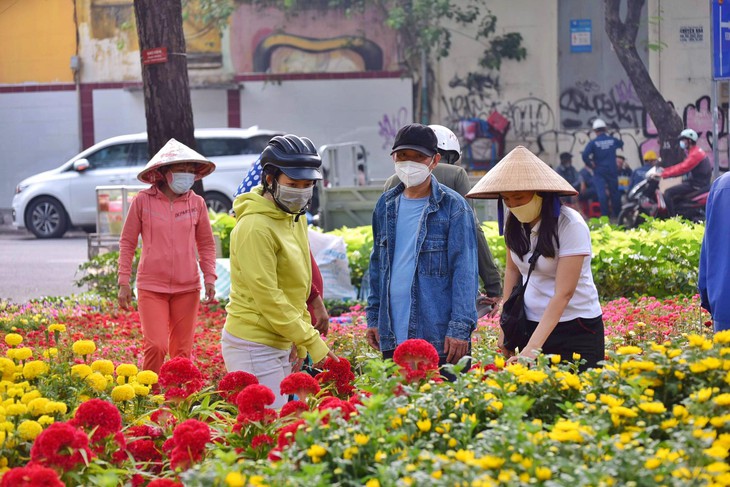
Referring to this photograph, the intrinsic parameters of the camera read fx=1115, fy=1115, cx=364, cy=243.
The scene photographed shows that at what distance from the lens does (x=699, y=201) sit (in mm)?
18000

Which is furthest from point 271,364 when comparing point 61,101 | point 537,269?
point 61,101

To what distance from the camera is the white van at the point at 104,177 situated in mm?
20750

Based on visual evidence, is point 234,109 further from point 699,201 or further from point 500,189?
point 500,189

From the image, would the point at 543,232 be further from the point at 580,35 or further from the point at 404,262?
the point at 580,35

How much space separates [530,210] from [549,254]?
223mm

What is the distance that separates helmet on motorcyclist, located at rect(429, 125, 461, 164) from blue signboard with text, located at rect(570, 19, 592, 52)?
766 inches

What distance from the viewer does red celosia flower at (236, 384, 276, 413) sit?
414cm

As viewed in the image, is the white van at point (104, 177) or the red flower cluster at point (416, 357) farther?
the white van at point (104, 177)

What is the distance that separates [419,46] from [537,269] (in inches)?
814

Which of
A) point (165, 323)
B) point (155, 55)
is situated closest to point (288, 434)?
point (165, 323)

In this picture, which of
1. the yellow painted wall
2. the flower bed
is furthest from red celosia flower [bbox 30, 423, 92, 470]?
the yellow painted wall

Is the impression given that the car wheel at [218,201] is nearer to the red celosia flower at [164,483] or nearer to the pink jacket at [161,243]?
the pink jacket at [161,243]

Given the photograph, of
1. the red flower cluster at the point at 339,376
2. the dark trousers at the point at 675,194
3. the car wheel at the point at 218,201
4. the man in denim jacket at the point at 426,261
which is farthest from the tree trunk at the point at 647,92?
the red flower cluster at the point at 339,376

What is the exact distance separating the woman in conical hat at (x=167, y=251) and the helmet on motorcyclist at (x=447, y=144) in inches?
61.8
